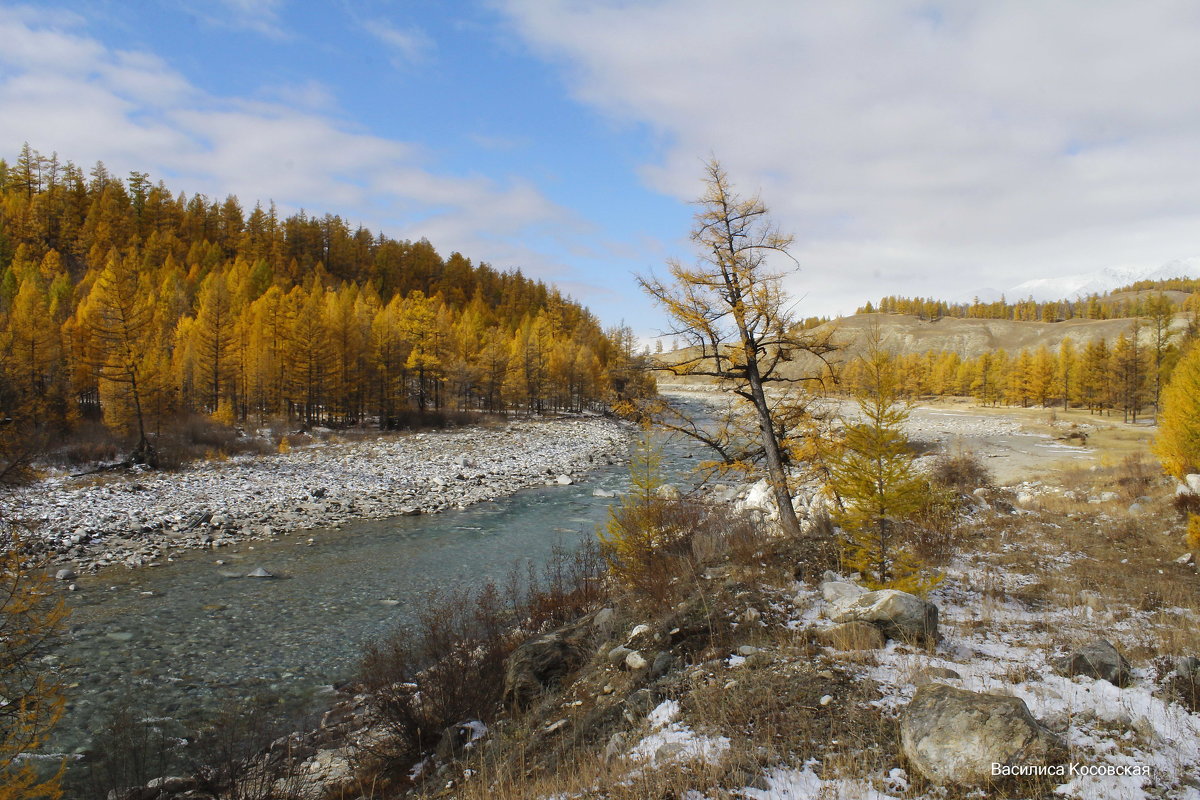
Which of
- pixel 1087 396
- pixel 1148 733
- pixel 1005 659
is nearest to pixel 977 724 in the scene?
pixel 1148 733

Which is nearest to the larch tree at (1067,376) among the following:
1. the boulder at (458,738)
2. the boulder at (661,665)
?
the boulder at (661,665)

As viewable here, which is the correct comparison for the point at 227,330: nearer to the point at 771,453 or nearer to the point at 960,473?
the point at 771,453

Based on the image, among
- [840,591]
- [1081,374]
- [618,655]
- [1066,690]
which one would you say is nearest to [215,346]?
[618,655]

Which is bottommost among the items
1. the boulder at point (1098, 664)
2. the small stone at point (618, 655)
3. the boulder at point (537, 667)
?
the boulder at point (537, 667)

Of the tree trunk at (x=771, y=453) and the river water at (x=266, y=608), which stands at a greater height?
the tree trunk at (x=771, y=453)

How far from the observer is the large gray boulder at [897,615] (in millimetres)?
6992

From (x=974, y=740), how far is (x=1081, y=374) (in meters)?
96.6

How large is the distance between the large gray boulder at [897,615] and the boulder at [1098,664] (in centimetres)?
124

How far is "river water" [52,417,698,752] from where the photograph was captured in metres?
9.72

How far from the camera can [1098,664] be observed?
5770 mm

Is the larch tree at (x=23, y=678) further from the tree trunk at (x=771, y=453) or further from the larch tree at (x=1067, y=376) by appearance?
the larch tree at (x=1067, y=376)

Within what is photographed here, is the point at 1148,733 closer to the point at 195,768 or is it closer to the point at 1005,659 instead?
the point at 1005,659

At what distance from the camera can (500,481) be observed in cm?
2927

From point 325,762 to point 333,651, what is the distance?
4.13m
